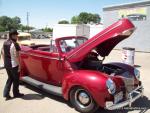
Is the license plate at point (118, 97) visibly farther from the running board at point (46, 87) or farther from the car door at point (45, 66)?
the car door at point (45, 66)

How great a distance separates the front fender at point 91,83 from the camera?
A: 545 cm

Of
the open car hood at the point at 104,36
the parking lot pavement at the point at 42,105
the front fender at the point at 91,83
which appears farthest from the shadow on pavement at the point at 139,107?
the open car hood at the point at 104,36

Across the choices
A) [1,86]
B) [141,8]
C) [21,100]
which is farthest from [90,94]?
[141,8]

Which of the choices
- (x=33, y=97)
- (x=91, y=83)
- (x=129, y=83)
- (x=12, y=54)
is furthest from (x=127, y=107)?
(x=12, y=54)

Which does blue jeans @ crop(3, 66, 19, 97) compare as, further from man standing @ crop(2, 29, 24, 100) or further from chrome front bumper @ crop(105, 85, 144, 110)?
chrome front bumper @ crop(105, 85, 144, 110)

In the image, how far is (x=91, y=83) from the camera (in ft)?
18.3

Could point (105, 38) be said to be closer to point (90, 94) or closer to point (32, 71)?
point (90, 94)

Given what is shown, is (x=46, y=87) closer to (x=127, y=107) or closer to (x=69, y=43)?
(x=69, y=43)

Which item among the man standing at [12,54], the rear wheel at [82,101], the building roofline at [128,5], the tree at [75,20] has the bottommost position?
the rear wheel at [82,101]

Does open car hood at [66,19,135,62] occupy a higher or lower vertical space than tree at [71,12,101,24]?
lower

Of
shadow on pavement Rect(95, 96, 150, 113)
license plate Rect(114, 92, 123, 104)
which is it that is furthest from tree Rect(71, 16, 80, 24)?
license plate Rect(114, 92, 123, 104)

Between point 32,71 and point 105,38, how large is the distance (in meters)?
2.99

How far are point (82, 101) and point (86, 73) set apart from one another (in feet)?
2.10

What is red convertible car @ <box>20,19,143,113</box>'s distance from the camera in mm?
5578
